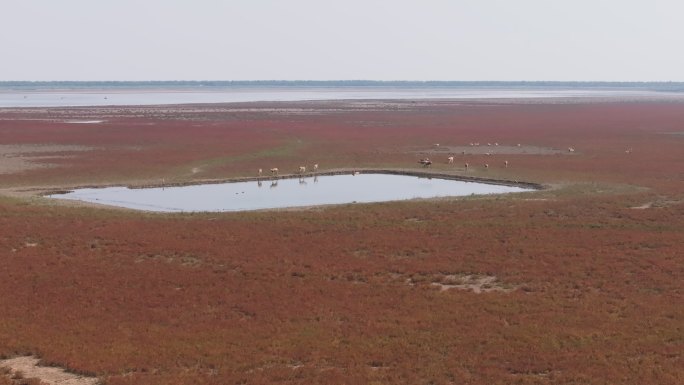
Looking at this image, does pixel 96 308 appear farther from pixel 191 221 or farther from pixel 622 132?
pixel 622 132

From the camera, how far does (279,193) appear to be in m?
48.6

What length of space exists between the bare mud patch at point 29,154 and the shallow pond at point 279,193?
46.9 ft

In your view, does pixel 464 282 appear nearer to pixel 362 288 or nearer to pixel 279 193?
pixel 362 288

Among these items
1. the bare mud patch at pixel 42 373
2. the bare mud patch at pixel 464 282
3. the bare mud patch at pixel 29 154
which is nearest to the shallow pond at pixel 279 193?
the bare mud patch at pixel 29 154

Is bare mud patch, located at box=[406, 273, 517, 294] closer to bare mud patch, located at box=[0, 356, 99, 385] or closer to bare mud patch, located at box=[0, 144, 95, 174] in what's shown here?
bare mud patch, located at box=[0, 356, 99, 385]

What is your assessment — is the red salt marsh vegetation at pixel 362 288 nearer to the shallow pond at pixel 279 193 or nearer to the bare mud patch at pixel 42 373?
the bare mud patch at pixel 42 373

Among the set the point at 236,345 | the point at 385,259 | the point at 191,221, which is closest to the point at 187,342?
the point at 236,345

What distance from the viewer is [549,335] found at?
18.8m

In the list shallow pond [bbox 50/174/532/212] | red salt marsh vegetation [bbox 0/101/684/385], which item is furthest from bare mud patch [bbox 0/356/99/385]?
shallow pond [bbox 50/174/532/212]

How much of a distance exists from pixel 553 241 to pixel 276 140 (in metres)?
56.8

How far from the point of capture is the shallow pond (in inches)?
1722

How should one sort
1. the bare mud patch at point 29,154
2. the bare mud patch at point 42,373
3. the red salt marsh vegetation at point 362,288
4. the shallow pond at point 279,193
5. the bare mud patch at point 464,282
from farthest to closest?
1. the bare mud patch at point 29,154
2. the shallow pond at point 279,193
3. the bare mud patch at point 464,282
4. the red salt marsh vegetation at point 362,288
5. the bare mud patch at point 42,373

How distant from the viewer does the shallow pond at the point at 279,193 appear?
144 ft

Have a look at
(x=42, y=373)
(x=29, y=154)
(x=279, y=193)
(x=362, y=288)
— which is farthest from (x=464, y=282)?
(x=29, y=154)
